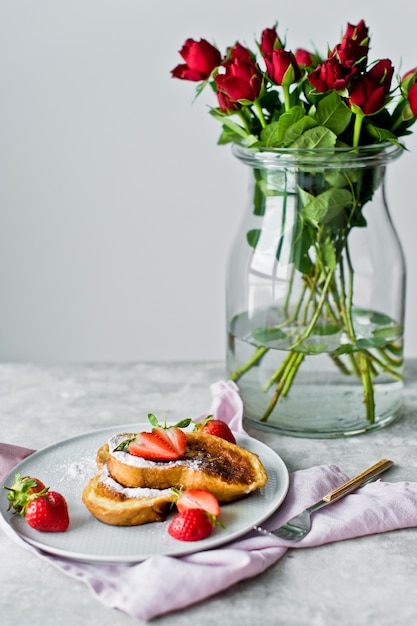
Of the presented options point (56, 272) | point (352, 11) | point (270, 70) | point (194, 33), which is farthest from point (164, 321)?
point (270, 70)

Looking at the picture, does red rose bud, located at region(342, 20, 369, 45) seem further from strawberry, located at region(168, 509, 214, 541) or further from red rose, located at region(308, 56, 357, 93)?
strawberry, located at region(168, 509, 214, 541)

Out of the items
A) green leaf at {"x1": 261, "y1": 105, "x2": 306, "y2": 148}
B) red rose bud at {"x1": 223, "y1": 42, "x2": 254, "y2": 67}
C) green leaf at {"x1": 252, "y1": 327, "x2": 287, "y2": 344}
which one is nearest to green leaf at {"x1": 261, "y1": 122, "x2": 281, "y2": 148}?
green leaf at {"x1": 261, "y1": 105, "x2": 306, "y2": 148}

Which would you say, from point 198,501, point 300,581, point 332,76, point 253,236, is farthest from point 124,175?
point 300,581

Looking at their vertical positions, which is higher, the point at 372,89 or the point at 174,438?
the point at 372,89

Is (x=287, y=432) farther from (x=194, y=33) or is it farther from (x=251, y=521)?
(x=194, y=33)

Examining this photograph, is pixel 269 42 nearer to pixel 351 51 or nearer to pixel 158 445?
pixel 351 51

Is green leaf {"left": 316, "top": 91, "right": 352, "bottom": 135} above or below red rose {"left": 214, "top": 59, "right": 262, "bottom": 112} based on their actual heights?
below

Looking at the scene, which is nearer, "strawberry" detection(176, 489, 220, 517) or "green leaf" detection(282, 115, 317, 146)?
"strawberry" detection(176, 489, 220, 517)
